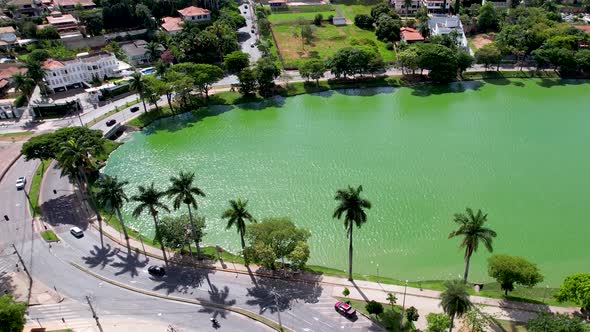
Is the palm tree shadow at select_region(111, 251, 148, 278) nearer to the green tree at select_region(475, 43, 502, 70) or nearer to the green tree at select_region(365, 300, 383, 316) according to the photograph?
the green tree at select_region(365, 300, 383, 316)

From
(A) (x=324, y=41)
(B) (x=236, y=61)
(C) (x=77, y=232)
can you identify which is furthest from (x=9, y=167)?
(A) (x=324, y=41)

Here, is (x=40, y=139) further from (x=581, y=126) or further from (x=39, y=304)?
(x=581, y=126)

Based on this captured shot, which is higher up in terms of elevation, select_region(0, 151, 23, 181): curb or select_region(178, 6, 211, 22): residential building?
select_region(178, 6, 211, 22): residential building

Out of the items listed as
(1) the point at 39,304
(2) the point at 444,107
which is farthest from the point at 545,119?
(1) the point at 39,304

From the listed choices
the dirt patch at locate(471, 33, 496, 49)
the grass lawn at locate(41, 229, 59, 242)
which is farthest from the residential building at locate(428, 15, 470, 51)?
the grass lawn at locate(41, 229, 59, 242)

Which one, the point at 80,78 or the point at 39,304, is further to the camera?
the point at 80,78
